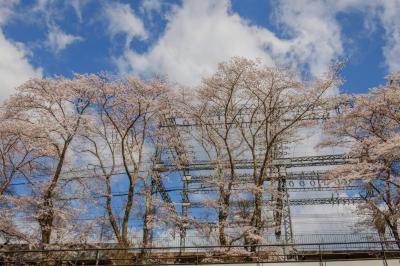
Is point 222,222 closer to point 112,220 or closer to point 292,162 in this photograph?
point 112,220

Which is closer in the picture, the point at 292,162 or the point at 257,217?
the point at 257,217

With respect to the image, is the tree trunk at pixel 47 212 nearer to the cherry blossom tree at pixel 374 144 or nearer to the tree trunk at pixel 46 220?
the tree trunk at pixel 46 220

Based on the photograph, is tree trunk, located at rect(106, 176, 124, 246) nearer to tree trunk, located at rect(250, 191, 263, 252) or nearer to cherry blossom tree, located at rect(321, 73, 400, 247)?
tree trunk, located at rect(250, 191, 263, 252)

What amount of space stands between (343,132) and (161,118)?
11.7 metres

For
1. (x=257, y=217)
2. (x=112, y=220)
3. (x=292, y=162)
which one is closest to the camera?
(x=112, y=220)

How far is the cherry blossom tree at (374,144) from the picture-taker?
865 inches

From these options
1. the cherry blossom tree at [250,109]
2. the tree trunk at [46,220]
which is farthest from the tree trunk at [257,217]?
the tree trunk at [46,220]

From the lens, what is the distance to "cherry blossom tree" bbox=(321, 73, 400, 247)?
865 inches

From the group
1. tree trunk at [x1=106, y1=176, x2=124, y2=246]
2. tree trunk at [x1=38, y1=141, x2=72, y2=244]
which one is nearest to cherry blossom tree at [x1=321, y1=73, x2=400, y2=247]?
tree trunk at [x1=106, y1=176, x2=124, y2=246]

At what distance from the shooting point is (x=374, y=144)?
75.5 feet

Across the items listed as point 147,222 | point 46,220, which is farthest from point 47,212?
point 147,222

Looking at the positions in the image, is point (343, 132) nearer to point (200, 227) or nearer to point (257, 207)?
A: point (257, 207)

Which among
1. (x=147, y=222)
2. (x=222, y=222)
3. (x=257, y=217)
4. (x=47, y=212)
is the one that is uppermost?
(x=47, y=212)

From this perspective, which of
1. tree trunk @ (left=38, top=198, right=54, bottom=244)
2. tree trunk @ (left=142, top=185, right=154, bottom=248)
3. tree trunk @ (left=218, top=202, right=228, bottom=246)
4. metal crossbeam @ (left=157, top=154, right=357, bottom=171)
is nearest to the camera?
tree trunk @ (left=38, top=198, right=54, bottom=244)
